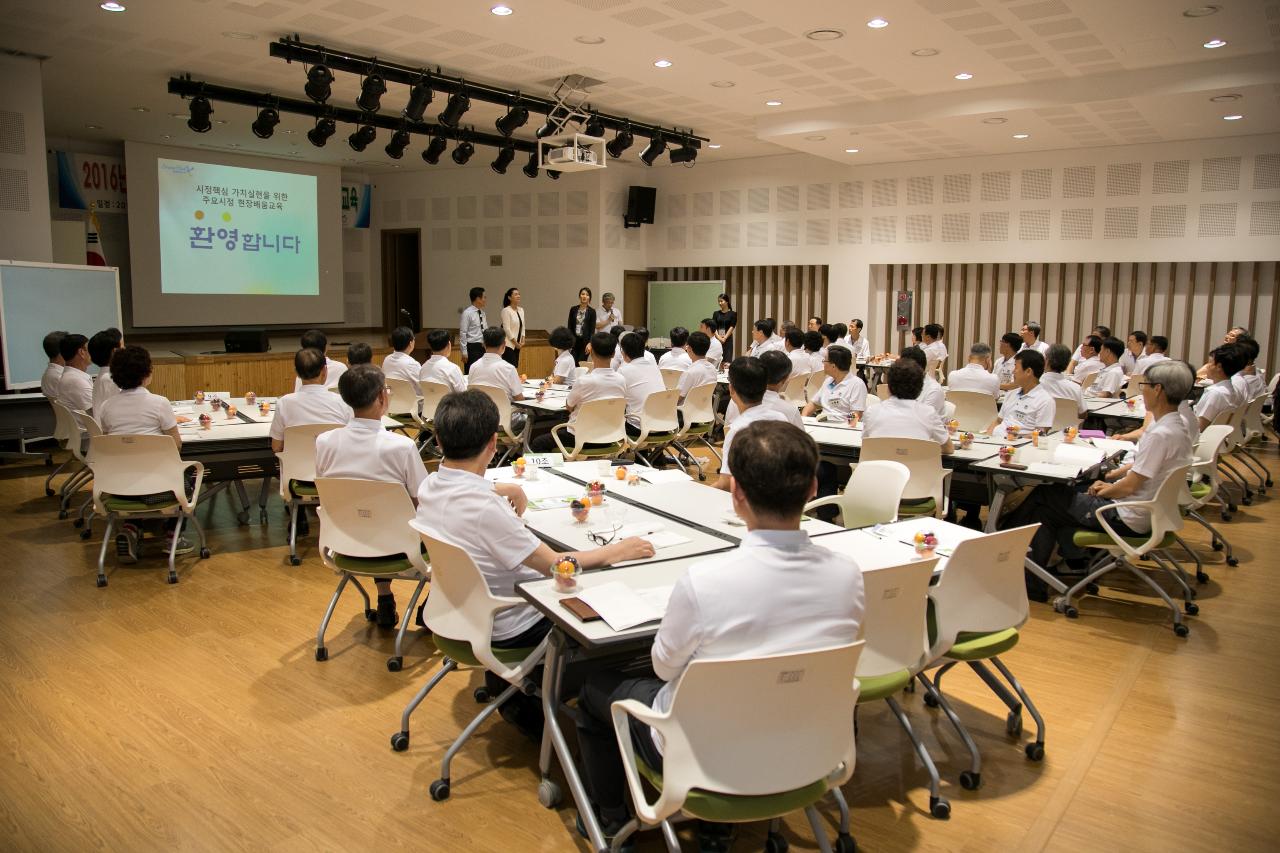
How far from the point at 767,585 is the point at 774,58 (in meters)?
7.27

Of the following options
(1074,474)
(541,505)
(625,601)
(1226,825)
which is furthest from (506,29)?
(1226,825)

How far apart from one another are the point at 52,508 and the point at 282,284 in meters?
7.70

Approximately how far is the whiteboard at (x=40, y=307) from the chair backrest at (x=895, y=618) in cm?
864

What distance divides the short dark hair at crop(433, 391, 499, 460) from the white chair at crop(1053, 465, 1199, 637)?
340 cm

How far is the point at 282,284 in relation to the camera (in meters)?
13.9

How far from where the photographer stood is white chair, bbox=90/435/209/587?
5.02 metres

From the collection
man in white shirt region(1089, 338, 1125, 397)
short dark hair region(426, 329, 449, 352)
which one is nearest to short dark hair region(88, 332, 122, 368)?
short dark hair region(426, 329, 449, 352)

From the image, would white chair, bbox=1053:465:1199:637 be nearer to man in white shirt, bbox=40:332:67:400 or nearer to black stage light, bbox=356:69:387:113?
black stage light, bbox=356:69:387:113

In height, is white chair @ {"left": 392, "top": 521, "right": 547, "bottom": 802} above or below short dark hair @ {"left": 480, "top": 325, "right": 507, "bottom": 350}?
below

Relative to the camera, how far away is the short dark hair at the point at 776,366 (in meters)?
5.02

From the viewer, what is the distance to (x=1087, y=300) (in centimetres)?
1229

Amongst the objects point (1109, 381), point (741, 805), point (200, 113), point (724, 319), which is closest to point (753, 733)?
point (741, 805)

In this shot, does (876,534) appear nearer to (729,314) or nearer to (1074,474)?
(1074,474)

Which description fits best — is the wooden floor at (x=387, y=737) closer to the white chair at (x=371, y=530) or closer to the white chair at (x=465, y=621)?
the white chair at (x=465, y=621)
